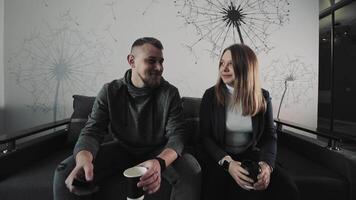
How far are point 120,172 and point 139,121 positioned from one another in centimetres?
32

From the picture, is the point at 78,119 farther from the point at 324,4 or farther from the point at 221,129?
the point at 324,4

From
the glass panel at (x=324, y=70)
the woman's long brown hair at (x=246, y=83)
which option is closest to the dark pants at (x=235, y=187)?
the woman's long brown hair at (x=246, y=83)

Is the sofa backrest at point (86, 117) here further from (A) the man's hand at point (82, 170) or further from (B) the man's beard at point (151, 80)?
(A) the man's hand at point (82, 170)

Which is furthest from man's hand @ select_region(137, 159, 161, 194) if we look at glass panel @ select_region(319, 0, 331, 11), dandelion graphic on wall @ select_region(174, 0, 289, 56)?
glass panel @ select_region(319, 0, 331, 11)

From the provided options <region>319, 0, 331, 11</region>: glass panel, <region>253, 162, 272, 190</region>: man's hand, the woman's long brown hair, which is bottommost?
<region>253, 162, 272, 190</region>: man's hand

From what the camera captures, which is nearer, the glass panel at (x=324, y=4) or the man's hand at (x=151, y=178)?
the man's hand at (x=151, y=178)

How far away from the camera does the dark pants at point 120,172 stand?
105cm

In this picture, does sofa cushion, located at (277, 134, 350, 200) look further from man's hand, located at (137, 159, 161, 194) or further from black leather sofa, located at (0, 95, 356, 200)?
man's hand, located at (137, 159, 161, 194)

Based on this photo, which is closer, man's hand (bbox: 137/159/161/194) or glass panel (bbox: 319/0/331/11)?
man's hand (bbox: 137/159/161/194)

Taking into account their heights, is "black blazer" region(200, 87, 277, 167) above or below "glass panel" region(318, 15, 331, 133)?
below

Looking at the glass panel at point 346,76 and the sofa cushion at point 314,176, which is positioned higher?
the glass panel at point 346,76

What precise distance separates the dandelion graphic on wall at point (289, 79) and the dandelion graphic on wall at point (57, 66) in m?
1.70

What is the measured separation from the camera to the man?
47.3 inches

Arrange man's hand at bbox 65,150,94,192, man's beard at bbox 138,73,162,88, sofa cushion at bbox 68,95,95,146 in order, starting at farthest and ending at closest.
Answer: sofa cushion at bbox 68,95,95,146, man's beard at bbox 138,73,162,88, man's hand at bbox 65,150,94,192
